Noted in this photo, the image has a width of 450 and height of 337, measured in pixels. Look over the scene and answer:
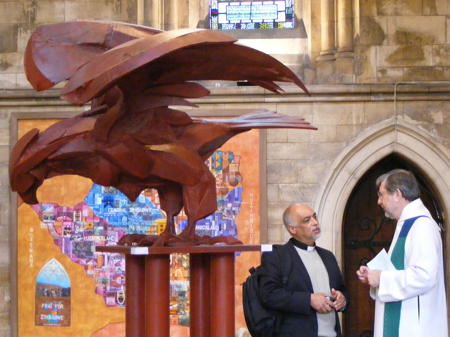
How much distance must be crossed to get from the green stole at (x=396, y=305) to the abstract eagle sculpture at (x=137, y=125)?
3.20 ft

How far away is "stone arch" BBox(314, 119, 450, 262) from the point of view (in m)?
9.47

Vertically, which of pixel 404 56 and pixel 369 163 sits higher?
pixel 404 56

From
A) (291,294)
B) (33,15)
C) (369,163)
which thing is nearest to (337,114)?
(369,163)

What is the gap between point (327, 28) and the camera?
9.80 metres

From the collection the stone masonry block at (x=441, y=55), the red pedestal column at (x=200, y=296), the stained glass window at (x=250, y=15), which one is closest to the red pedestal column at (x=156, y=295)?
the red pedestal column at (x=200, y=296)

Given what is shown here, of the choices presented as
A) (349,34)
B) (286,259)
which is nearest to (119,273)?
(349,34)

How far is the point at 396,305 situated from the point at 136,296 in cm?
132

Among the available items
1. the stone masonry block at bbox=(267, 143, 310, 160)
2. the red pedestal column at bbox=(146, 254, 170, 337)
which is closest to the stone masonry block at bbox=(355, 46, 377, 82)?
the stone masonry block at bbox=(267, 143, 310, 160)

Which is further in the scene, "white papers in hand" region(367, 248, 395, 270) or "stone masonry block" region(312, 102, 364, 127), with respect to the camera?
"stone masonry block" region(312, 102, 364, 127)

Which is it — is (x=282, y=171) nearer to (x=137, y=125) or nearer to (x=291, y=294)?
(x=291, y=294)

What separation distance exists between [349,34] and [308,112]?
774 millimetres

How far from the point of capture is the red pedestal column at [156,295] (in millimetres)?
5477

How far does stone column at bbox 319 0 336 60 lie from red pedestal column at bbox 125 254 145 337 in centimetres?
449

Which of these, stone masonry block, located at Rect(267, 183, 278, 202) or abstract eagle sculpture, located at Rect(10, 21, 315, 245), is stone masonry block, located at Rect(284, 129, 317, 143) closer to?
stone masonry block, located at Rect(267, 183, 278, 202)
